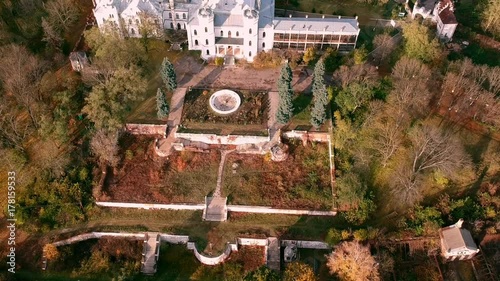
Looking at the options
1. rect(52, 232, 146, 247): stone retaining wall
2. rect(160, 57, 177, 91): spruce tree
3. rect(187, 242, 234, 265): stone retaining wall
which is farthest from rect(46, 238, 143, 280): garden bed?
rect(160, 57, 177, 91): spruce tree

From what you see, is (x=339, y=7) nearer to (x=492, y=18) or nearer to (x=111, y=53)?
(x=492, y=18)

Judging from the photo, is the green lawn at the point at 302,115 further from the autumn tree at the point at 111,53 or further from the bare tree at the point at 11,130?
the bare tree at the point at 11,130

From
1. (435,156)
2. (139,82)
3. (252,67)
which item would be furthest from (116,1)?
(435,156)

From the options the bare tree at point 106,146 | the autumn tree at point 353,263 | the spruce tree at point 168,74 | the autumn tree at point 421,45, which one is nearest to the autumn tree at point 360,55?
the autumn tree at point 421,45

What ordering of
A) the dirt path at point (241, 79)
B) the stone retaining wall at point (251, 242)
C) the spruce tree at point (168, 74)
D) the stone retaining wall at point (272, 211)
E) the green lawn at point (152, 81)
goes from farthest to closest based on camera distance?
1. the dirt path at point (241, 79)
2. the green lawn at point (152, 81)
3. the spruce tree at point (168, 74)
4. the stone retaining wall at point (272, 211)
5. the stone retaining wall at point (251, 242)

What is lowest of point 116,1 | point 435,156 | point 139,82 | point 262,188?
point 262,188

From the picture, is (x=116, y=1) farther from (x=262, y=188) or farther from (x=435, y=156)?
(x=435, y=156)
